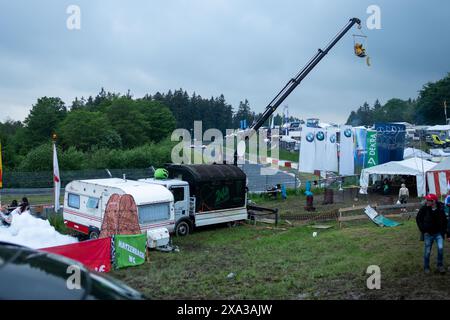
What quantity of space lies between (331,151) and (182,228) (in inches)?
662

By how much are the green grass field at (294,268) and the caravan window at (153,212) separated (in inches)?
53.8

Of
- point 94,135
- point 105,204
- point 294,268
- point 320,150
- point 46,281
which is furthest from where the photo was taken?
point 94,135

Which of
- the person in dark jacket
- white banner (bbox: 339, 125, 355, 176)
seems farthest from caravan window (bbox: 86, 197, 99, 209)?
white banner (bbox: 339, 125, 355, 176)

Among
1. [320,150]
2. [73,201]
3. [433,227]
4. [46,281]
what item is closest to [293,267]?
[433,227]

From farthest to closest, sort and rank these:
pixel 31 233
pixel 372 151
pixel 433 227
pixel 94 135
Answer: pixel 94 135, pixel 372 151, pixel 31 233, pixel 433 227

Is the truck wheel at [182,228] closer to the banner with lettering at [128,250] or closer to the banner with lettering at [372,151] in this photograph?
the banner with lettering at [128,250]

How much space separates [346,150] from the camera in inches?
1291

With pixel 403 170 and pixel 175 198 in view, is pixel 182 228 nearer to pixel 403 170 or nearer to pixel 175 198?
pixel 175 198

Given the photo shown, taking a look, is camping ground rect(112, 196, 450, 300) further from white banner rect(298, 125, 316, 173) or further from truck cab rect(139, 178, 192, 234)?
white banner rect(298, 125, 316, 173)

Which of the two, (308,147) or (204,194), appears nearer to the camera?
(204,194)

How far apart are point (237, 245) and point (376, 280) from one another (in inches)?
312

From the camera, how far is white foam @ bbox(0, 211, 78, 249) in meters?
14.8

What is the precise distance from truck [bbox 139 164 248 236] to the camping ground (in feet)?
3.87
